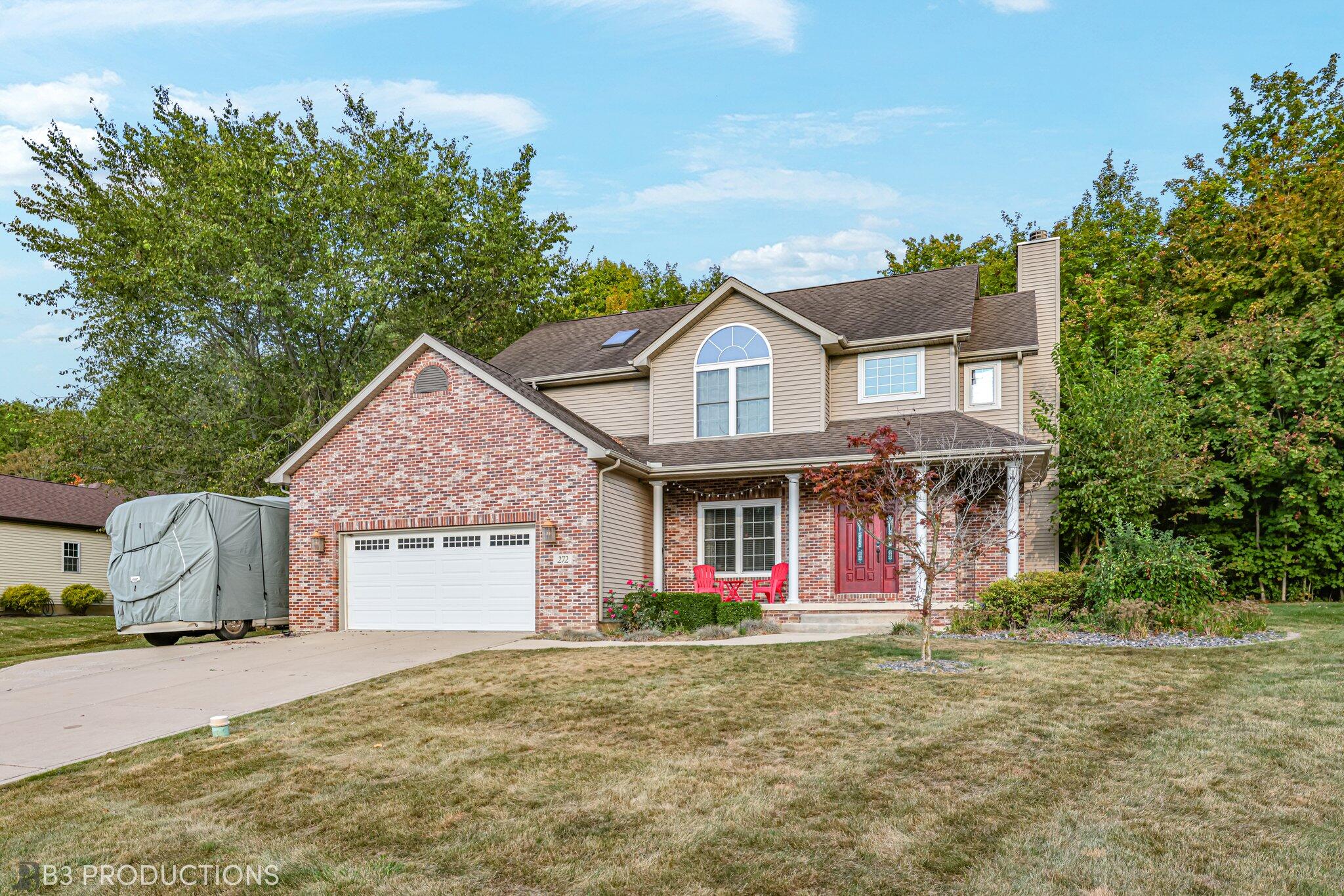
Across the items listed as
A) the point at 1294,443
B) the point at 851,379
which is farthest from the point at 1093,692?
the point at 1294,443

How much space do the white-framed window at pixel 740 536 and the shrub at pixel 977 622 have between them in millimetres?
4338

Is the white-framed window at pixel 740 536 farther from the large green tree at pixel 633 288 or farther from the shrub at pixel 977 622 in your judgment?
the large green tree at pixel 633 288

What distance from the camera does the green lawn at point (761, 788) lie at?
4.77 m

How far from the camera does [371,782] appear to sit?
6.58 meters

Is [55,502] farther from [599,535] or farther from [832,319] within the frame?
[832,319]

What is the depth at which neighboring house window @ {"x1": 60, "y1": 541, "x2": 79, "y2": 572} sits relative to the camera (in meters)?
30.8

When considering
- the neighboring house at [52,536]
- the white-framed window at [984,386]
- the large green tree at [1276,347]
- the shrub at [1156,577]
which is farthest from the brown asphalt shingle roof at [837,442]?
the neighboring house at [52,536]

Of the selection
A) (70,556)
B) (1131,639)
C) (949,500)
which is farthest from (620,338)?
(70,556)

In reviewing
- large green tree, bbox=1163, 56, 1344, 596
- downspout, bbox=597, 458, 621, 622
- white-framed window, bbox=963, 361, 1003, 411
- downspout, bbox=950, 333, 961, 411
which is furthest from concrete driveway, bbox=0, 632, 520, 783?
large green tree, bbox=1163, 56, 1344, 596

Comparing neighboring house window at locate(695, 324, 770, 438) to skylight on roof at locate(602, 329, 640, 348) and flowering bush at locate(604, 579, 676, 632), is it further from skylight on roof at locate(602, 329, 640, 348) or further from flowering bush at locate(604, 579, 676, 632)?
flowering bush at locate(604, 579, 676, 632)

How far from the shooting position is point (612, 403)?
2031 cm

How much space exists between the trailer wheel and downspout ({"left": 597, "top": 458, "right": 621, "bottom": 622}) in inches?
285

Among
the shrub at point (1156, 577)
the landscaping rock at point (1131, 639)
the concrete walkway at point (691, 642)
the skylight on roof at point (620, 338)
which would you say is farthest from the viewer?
the skylight on roof at point (620, 338)

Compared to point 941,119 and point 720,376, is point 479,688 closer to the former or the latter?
point 720,376
